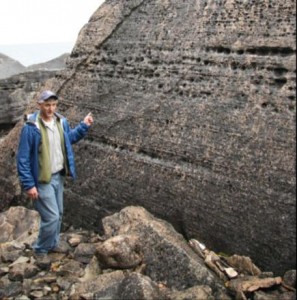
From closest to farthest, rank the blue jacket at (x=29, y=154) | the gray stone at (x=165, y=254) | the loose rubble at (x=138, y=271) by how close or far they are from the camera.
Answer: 1. the loose rubble at (x=138, y=271)
2. the gray stone at (x=165, y=254)
3. the blue jacket at (x=29, y=154)

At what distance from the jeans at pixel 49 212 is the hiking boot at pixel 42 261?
51 millimetres

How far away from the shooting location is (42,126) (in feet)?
16.5

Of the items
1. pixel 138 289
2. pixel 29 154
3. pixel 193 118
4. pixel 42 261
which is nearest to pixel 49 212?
pixel 42 261

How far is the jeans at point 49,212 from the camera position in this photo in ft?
16.8

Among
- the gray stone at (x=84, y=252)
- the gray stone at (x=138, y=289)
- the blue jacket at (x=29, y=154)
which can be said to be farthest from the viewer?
the gray stone at (x=84, y=252)

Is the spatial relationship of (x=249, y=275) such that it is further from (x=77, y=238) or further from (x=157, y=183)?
(x=77, y=238)

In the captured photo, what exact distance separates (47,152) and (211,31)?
2.14 metres

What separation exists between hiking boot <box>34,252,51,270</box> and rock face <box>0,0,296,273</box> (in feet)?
2.99

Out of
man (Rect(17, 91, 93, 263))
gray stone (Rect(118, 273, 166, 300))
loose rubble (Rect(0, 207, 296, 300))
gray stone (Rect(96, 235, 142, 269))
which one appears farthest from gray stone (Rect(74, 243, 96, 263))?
gray stone (Rect(118, 273, 166, 300))

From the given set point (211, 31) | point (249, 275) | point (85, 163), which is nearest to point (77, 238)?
point (85, 163)

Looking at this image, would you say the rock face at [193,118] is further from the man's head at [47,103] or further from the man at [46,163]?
the man's head at [47,103]

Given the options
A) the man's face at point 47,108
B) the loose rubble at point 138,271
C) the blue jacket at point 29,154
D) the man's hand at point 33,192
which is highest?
the man's face at point 47,108

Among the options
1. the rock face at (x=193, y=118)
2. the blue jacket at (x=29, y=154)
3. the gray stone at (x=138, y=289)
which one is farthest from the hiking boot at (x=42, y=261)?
the gray stone at (x=138, y=289)

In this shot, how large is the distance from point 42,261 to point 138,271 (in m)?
1.06
